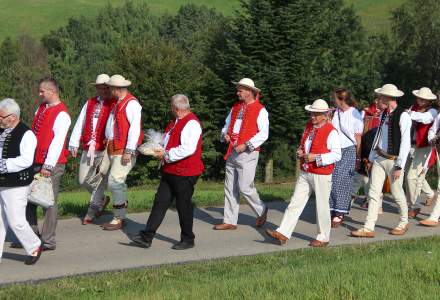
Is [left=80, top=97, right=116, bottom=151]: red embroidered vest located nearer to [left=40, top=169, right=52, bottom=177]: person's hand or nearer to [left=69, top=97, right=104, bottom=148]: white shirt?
[left=69, top=97, right=104, bottom=148]: white shirt

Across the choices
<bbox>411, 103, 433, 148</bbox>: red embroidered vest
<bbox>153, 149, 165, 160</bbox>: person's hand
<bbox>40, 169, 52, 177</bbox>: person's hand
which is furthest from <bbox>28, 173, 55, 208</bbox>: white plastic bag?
<bbox>411, 103, 433, 148</bbox>: red embroidered vest

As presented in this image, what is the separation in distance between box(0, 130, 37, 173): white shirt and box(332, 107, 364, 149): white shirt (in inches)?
188

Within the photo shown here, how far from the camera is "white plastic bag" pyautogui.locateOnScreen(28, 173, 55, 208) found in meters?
8.20

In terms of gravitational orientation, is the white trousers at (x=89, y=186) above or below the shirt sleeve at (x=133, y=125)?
below

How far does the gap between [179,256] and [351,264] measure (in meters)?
2.13

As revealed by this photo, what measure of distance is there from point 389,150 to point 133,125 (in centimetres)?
331

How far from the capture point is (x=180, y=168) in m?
8.81

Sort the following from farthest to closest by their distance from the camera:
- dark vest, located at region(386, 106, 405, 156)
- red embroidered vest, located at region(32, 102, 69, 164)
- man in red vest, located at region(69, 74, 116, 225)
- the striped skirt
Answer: the striped skirt, man in red vest, located at region(69, 74, 116, 225), dark vest, located at region(386, 106, 405, 156), red embroidered vest, located at region(32, 102, 69, 164)

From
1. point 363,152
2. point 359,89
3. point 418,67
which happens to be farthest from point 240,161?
point 418,67

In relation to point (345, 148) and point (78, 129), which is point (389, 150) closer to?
point (345, 148)

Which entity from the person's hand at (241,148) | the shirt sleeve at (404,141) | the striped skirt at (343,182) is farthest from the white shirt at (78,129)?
the shirt sleeve at (404,141)

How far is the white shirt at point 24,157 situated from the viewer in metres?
7.59

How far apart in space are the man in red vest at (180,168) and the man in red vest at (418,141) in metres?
3.86

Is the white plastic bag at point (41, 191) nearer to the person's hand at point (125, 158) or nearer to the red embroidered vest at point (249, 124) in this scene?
the person's hand at point (125, 158)
